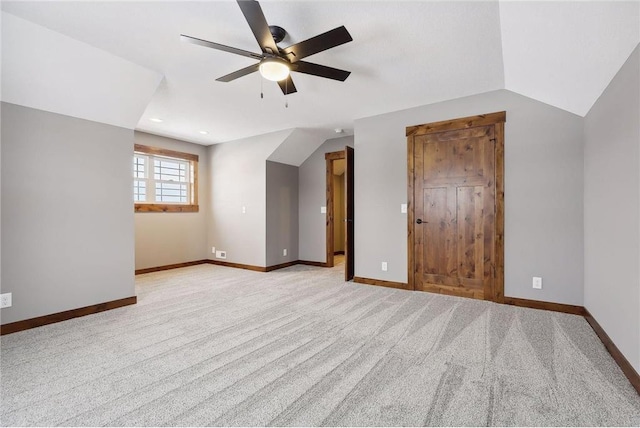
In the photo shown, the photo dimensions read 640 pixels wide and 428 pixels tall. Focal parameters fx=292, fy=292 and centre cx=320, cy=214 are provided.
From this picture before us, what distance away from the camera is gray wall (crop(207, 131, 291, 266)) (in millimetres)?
5348

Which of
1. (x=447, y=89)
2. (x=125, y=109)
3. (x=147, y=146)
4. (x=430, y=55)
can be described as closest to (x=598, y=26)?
(x=430, y=55)

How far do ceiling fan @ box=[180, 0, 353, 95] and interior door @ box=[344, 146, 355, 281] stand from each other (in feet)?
6.98

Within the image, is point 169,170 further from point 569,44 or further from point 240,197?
point 569,44

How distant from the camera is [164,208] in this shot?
5.38 meters

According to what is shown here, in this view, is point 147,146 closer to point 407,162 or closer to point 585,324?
point 407,162

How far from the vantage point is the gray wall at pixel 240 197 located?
5348 mm

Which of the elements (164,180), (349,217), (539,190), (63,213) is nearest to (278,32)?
(63,213)

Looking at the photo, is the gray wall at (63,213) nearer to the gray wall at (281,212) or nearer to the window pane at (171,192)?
the window pane at (171,192)

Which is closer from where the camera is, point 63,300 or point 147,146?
point 63,300

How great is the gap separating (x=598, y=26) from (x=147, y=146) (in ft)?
19.1

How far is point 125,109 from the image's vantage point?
3.16m

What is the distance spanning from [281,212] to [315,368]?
3.98 m

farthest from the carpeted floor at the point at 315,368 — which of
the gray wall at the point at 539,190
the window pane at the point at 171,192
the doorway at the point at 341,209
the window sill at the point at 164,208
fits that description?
the window pane at the point at 171,192

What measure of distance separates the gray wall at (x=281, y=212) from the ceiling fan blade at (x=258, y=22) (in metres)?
3.43
